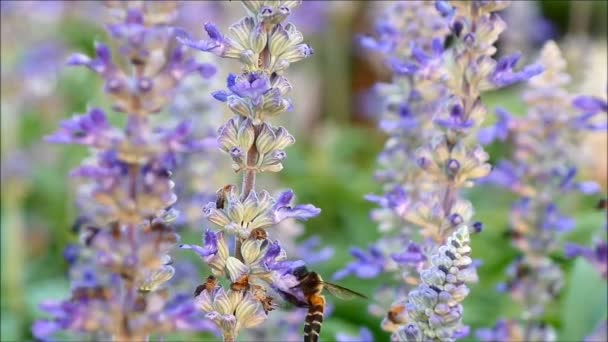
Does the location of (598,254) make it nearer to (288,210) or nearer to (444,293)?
(444,293)

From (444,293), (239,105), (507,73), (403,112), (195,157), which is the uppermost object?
(195,157)

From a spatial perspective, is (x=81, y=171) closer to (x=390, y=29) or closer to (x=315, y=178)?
(x=390, y=29)

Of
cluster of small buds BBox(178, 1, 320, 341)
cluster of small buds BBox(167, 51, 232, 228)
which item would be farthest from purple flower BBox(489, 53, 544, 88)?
cluster of small buds BBox(167, 51, 232, 228)

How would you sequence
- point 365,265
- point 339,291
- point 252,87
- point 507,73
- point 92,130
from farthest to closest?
point 365,265, point 507,73, point 339,291, point 92,130, point 252,87

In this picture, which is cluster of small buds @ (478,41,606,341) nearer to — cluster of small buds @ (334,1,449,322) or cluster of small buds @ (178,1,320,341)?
cluster of small buds @ (334,1,449,322)

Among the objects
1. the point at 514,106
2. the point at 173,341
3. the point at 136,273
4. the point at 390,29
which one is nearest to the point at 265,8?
the point at 136,273

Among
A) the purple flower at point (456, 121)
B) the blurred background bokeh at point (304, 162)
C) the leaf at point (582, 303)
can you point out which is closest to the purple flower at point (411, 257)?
the purple flower at point (456, 121)

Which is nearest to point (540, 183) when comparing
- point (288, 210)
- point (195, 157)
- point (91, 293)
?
point (195, 157)

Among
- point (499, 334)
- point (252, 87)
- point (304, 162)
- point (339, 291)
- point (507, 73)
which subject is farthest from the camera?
point (304, 162)
